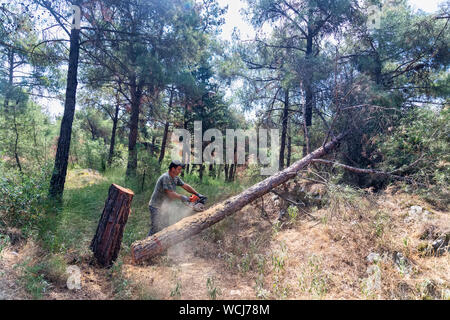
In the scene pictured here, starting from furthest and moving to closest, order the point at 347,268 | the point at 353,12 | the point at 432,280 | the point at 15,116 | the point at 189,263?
the point at 15,116
the point at 353,12
the point at 189,263
the point at 347,268
the point at 432,280

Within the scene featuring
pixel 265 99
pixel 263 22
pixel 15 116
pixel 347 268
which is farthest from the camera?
pixel 15 116

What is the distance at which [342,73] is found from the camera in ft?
21.1

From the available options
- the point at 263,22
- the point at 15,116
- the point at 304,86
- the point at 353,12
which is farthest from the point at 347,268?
the point at 15,116

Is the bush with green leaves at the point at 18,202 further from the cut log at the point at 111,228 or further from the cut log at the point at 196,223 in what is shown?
the cut log at the point at 196,223

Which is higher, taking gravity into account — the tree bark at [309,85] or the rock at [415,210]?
the tree bark at [309,85]

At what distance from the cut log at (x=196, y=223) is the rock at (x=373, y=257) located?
97.7 inches

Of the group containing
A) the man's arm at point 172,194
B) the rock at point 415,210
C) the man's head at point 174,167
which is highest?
the man's head at point 174,167

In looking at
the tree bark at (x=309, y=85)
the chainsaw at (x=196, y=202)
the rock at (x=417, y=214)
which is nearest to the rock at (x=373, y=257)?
the rock at (x=417, y=214)

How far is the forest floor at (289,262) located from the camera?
2.86 metres

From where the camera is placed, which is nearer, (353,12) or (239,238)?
(239,238)

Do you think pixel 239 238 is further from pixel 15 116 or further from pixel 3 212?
pixel 15 116

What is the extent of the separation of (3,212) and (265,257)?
4.45 metres

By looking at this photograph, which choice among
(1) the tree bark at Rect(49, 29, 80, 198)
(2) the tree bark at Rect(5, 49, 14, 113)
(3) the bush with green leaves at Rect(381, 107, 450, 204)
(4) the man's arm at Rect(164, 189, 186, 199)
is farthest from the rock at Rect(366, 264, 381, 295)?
(2) the tree bark at Rect(5, 49, 14, 113)

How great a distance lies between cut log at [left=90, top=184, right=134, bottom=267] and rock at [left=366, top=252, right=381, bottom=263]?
3.72m
